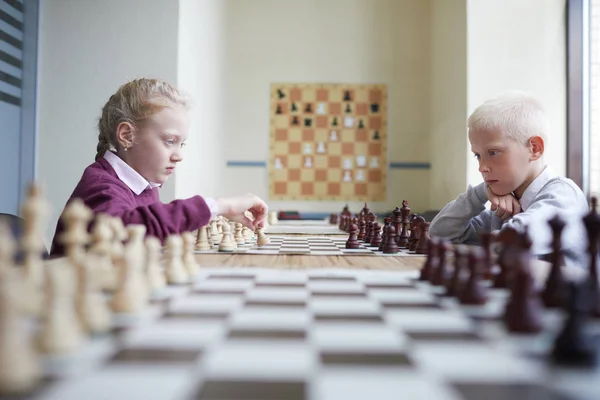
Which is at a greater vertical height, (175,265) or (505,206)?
(505,206)

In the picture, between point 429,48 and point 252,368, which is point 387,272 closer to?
point 252,368

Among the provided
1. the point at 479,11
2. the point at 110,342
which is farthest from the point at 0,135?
the point at 479,11

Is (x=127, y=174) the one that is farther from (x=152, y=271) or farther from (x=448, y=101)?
(x=448, y=101)

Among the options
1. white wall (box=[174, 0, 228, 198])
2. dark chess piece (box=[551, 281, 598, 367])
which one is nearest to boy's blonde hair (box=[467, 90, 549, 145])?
dark chess piece (box=[551, 281, 598, 367])

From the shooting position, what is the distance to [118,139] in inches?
80.3

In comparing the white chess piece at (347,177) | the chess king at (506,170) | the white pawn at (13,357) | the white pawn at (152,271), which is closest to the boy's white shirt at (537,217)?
the chess king at (506,170)

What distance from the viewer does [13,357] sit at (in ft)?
1.57

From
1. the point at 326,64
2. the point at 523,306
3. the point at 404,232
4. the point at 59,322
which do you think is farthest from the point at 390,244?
the point at 326,64

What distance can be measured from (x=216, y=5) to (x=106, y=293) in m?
4.78

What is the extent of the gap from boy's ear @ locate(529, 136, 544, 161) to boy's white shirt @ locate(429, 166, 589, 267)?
2.4 inches

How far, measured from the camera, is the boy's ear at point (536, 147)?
1881 mm

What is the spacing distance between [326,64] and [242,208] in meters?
4.42

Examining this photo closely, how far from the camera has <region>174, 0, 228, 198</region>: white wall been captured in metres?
3.77

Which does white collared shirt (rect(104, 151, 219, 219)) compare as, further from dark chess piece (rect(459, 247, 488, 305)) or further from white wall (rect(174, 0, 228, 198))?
white wall (rect(174, 0, 228, 198))
